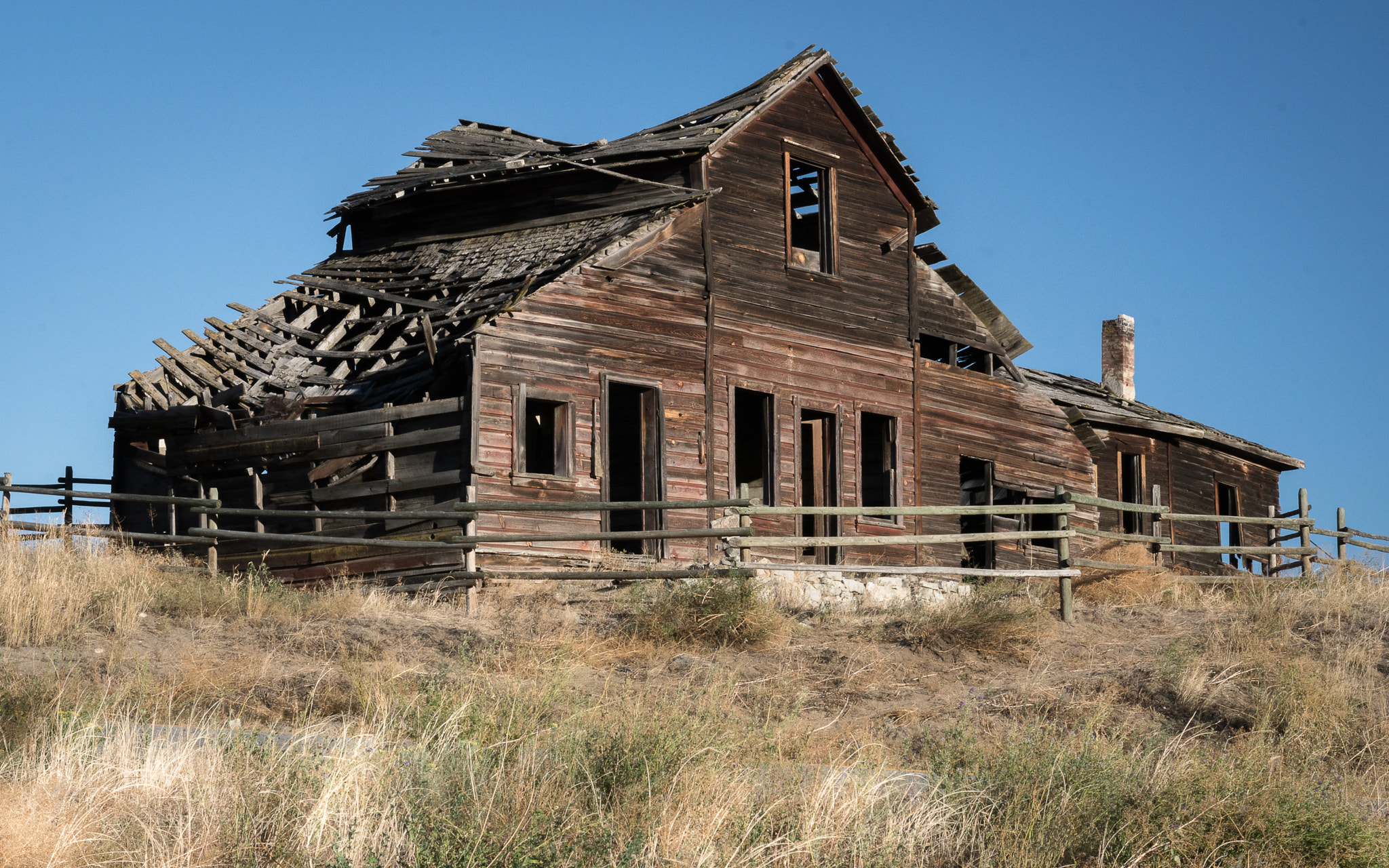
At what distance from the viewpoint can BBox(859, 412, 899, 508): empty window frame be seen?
2100 cm

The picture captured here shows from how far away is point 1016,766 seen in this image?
7738 mm

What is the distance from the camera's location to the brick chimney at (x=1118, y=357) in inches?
1240

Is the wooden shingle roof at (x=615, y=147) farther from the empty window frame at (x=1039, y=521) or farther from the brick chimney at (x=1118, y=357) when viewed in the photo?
the brick chimney at (x=1118, y=357)

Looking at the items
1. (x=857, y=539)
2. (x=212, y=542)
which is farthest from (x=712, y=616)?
(x=212, y=542)

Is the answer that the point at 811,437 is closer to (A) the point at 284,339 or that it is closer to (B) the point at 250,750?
(A) the point at 284,339

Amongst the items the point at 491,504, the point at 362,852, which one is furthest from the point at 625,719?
the point at 491,504

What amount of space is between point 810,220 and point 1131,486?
9881 millimetres

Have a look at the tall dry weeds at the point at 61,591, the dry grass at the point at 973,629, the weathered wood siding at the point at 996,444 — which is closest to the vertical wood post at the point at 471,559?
the tall dry weeds at the point at 61,591

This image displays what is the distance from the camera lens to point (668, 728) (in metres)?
7.68

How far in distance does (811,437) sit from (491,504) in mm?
7315

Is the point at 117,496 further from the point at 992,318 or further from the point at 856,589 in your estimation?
the point at 992,318

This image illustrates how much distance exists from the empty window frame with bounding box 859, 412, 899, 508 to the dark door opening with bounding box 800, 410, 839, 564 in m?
0.56

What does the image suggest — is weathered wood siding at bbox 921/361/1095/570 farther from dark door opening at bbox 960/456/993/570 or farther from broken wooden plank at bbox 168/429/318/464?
broken wooden plank at bbox 168/429/318/464

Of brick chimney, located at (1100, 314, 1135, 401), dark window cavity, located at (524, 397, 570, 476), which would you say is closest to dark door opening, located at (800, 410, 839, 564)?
dark window cavity, located at (524, 397, 570, 476)
